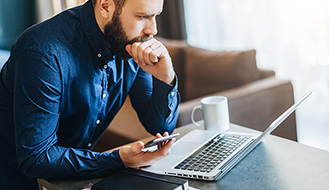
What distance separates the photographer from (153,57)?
1.45 m

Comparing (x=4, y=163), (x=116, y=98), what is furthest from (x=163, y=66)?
(x=4, y=163)

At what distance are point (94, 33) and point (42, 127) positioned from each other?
14.7 inches

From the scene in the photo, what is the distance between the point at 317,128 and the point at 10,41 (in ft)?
11.4

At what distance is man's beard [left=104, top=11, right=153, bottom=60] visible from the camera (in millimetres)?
1436

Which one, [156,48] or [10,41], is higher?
[156,48]

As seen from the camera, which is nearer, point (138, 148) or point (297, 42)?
point (138, 148)

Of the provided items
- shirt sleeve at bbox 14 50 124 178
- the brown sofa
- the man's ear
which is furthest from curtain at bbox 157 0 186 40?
shirt sleeve at bbox 14 50 124 178

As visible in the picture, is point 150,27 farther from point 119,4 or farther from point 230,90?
point 230,90

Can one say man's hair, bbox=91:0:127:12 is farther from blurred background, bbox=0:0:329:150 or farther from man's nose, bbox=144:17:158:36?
blurred background, bbox=0:0:329:150

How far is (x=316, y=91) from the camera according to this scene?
281 cm

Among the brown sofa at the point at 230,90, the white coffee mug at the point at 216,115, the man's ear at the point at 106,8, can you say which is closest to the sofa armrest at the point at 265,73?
the brown sofa at the point at 230,90

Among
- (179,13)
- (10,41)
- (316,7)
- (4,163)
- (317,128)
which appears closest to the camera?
(4,163)

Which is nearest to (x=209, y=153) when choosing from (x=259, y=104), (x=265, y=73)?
(x=259, y=104)

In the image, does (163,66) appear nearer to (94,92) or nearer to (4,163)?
(94,92)
